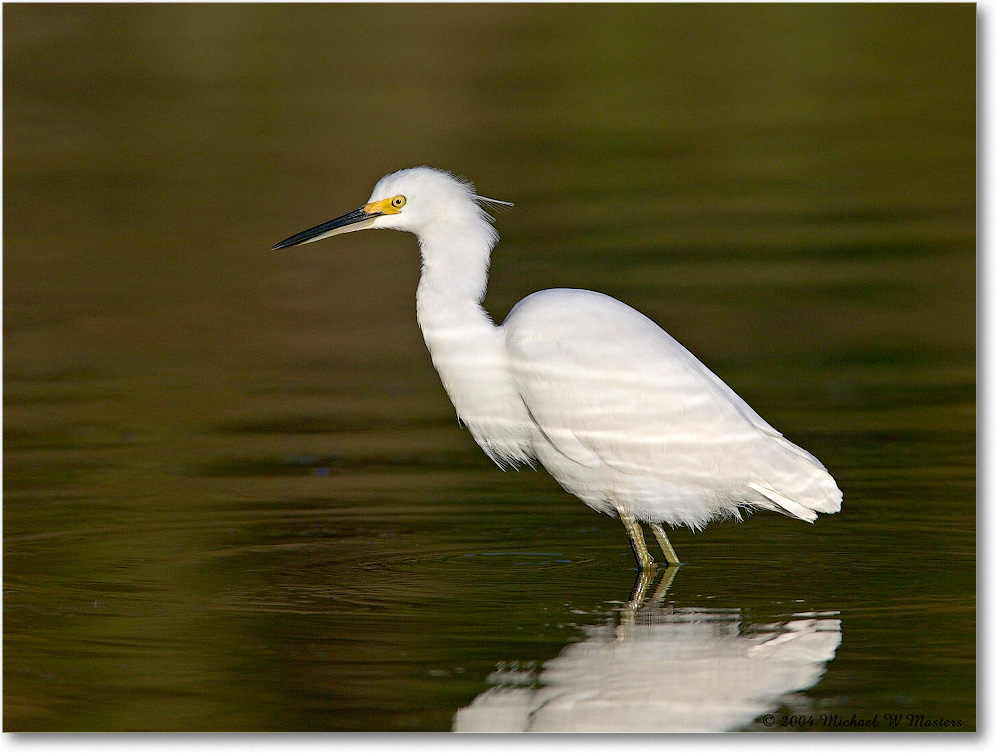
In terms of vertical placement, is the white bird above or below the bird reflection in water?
above

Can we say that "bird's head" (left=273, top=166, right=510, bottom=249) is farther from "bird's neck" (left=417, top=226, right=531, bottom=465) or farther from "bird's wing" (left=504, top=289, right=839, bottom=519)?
"bird's wing" (left=504, top=289, right=839, bottom=519)

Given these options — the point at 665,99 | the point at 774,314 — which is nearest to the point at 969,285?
the point at 774,314

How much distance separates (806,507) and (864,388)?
2.01m

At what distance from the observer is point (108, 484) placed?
16.8 feet

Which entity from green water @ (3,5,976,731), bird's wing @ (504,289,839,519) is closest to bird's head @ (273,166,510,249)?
bird's wing @ (504,289,839,519)

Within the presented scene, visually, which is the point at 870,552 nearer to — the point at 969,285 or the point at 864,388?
the point at 864,388

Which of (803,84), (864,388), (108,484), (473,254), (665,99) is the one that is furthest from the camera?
(665,99)

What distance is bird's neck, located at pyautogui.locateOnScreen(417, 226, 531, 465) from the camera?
431cm

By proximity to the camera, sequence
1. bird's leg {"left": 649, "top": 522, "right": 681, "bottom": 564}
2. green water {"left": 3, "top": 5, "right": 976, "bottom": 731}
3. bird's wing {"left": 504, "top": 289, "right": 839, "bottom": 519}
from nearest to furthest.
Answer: green water {"left": 3, "top": 5, "right": 976, "bottom": 731}
bird's wing {"left": 504, "top": 289, "right": 839, "bottom": 519}
bird's leg {"left": 649, "top": 522, "right": 681, "bottom": 564}

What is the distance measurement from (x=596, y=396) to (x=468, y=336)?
410 millimetres

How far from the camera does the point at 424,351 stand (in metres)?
7.10

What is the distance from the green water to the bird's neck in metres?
0.38

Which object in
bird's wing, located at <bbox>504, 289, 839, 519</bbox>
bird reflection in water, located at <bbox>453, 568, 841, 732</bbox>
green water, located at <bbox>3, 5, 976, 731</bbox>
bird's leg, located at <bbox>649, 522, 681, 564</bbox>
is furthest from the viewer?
bird's leg, located at <bbox>649, 522, 681, 564</bbox>

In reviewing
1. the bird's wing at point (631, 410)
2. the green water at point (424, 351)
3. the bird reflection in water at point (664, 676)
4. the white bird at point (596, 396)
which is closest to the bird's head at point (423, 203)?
the white bird at point (596, 396)
